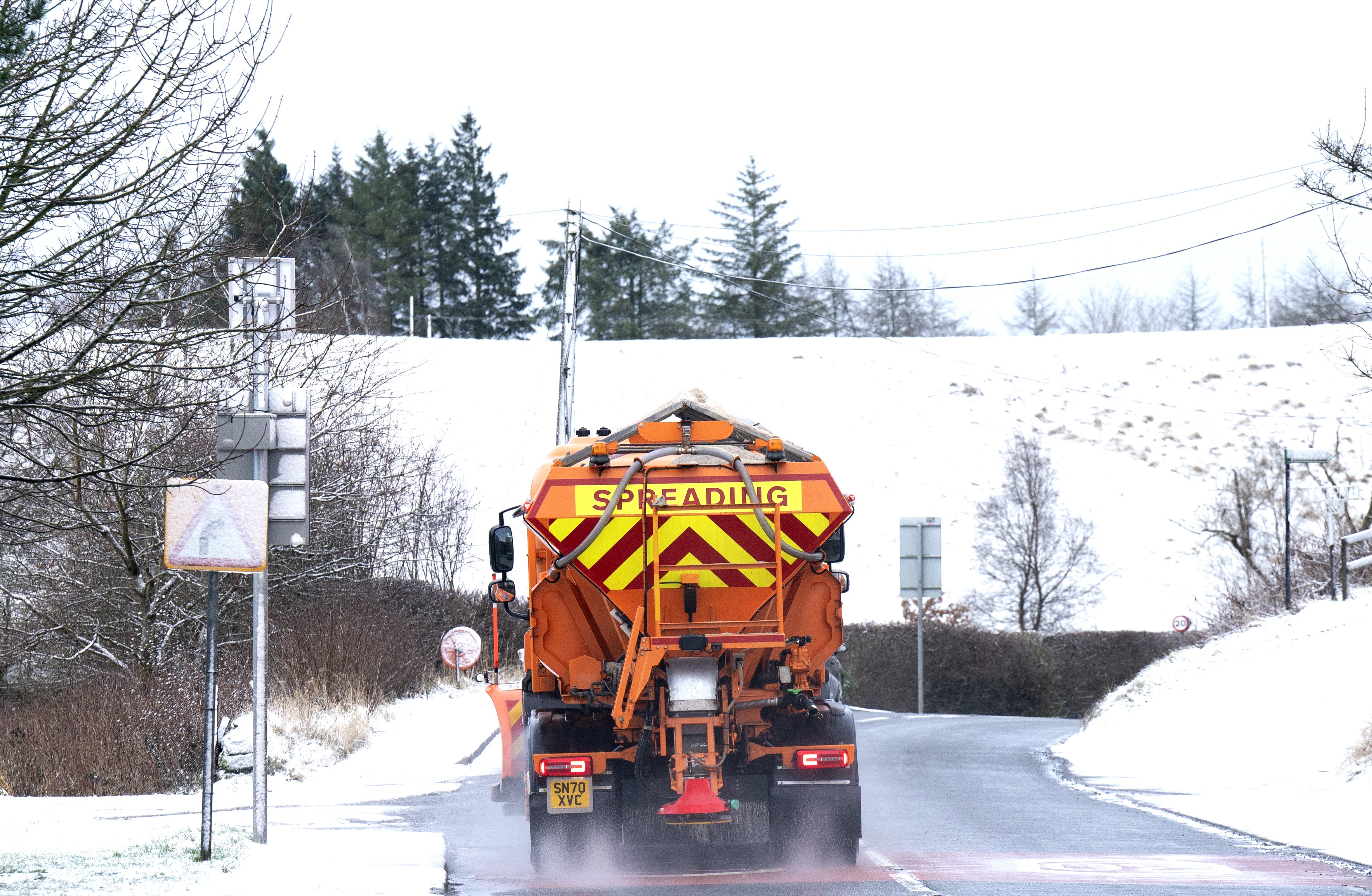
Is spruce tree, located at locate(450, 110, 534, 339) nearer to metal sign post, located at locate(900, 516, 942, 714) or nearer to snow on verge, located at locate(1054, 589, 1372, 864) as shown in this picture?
metal sign post, located at locate(900, 516, 942, 714)

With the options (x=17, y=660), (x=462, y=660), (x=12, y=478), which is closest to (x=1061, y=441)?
(x=462, y=660)

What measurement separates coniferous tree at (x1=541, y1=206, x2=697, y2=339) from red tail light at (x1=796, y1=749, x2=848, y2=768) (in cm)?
6489

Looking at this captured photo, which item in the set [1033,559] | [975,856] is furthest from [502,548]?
[1033,559]

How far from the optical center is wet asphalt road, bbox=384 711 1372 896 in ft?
28.6

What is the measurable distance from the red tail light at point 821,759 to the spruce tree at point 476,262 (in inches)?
2649

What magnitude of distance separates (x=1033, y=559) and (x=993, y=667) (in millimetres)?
6856

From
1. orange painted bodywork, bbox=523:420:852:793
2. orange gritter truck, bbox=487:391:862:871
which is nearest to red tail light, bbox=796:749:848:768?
orange gritter truck, bbox=487:391:862:871

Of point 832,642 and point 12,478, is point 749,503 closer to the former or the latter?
point 832,642

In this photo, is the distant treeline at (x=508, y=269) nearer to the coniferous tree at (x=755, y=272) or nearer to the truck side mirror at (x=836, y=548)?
the coniferous tree at (x=755, y=272)

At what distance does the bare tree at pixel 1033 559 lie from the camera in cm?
4631

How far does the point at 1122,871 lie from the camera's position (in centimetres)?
918

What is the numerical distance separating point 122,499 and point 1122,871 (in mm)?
13514

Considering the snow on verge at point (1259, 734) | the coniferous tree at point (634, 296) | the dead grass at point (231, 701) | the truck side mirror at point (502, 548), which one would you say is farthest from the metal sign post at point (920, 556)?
the coniferous tree at point (634, 296)

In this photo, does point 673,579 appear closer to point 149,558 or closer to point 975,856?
point 975,856
